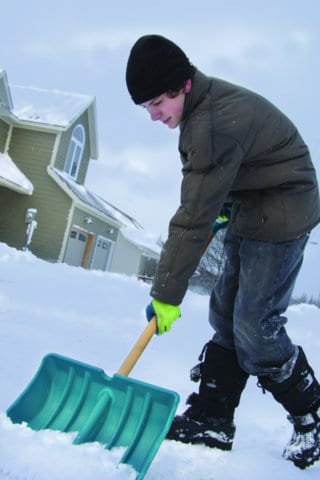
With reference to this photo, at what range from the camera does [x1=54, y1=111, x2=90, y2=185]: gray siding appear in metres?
14.5

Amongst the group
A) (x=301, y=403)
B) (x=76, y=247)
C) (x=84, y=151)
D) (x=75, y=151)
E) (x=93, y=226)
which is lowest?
(x=76, y=247)

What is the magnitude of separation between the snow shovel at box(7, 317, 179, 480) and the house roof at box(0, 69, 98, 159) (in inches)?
499

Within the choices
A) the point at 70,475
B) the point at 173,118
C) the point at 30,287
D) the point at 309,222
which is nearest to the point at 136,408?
the point at 70,475

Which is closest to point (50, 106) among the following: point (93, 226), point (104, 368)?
point (93, 226)

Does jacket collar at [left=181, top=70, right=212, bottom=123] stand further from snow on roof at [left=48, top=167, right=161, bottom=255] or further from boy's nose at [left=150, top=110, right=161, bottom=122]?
snow on roof at [left=48, top=167, right=161, bottom=255]

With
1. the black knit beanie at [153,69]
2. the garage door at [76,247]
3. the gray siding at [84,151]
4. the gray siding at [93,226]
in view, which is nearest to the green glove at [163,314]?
the black knit beanie at [153,69]

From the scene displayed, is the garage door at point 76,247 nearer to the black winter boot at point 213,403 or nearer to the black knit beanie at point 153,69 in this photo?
the black winter boot at point 213,403

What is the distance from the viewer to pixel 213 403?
2178mm

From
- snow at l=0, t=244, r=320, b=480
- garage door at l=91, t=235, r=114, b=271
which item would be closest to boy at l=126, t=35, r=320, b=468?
snow at l=0, t=244, r=320, b=480

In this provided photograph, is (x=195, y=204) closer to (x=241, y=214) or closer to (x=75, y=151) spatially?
(x=241, y=214)

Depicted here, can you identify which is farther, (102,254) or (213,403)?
(102,254)

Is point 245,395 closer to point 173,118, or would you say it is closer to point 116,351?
point 116,351

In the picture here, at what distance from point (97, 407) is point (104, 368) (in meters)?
1.13

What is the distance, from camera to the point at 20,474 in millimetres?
1347
